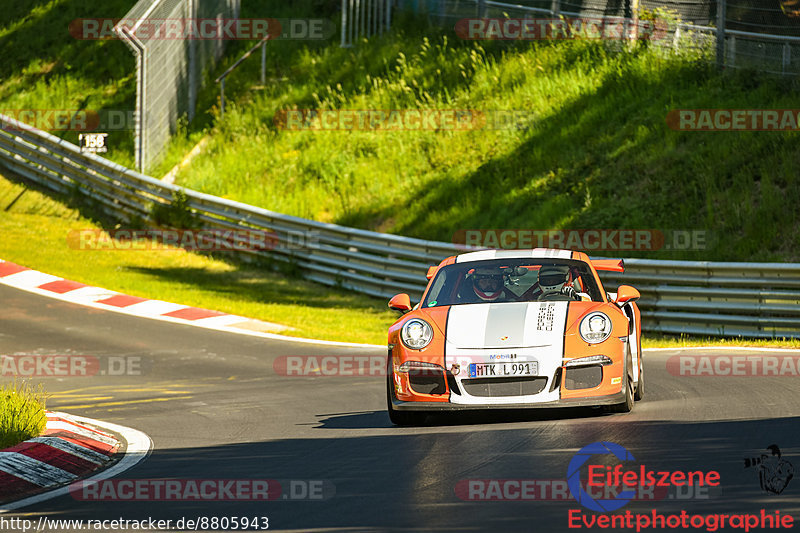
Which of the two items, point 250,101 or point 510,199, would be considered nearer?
point 510,199

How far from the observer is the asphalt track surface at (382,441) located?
19.4 feet

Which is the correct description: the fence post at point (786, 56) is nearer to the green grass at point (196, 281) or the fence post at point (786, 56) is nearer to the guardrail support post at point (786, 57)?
the guardrail support post at point (786, 57)

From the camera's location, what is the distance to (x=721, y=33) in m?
22.6

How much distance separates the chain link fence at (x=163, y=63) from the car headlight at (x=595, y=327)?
18781mm

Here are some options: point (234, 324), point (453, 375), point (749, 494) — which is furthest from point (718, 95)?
point (749, 494)

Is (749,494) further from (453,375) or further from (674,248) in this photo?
(674,248)

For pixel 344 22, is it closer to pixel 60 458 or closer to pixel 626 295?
pixel 626 295

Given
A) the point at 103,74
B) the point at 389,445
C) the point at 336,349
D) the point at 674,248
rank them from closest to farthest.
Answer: the point at 389,445 < the point at 336,349 < the point at 674,248 < the point at 103,74

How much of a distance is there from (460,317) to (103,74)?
2570cm

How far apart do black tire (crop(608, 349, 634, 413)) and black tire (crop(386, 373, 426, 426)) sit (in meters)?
1.52

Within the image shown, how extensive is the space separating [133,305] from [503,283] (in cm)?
973

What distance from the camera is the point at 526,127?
2472 centimetres

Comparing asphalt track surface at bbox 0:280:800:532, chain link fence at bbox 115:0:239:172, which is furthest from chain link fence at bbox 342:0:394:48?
asphalt track surface at bbox 0:280:800:532

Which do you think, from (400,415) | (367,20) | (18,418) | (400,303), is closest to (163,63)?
(367,20)
